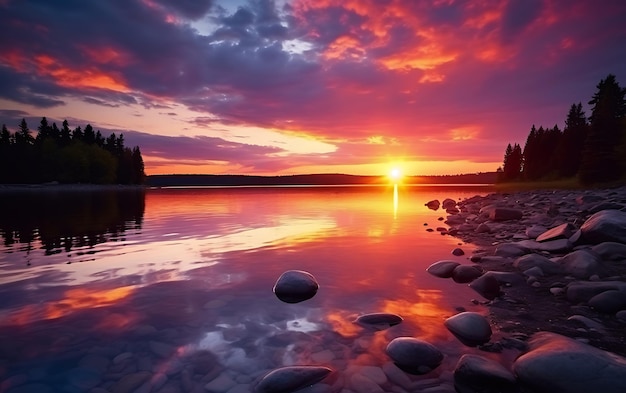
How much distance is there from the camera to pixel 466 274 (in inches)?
288

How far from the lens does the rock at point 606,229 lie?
8.02m

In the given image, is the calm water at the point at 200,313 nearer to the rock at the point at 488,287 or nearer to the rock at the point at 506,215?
the rock at the point at 488,287

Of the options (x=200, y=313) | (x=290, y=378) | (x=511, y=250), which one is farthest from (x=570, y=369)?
(x=511, y=250)

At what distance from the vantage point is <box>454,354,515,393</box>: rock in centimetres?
339

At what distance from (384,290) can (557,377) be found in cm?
373

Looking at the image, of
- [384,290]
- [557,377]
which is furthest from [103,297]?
[557,377]

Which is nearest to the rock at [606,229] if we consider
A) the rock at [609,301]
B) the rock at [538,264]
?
the rock at [538,264]

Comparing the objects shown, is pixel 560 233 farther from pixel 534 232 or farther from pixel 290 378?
pixel 290 378

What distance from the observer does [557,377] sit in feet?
10.6

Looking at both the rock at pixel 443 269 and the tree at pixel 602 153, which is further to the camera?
the tree at pixel 602 153

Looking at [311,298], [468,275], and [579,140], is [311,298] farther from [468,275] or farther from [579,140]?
[579,140]

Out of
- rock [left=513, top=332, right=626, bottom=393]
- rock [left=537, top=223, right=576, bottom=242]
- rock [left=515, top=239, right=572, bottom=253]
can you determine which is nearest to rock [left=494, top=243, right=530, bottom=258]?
rock [left=515, top=239, right=572, bottom=253]

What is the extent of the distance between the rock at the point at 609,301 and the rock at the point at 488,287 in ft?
4.82

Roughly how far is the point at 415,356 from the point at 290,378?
163 cm
